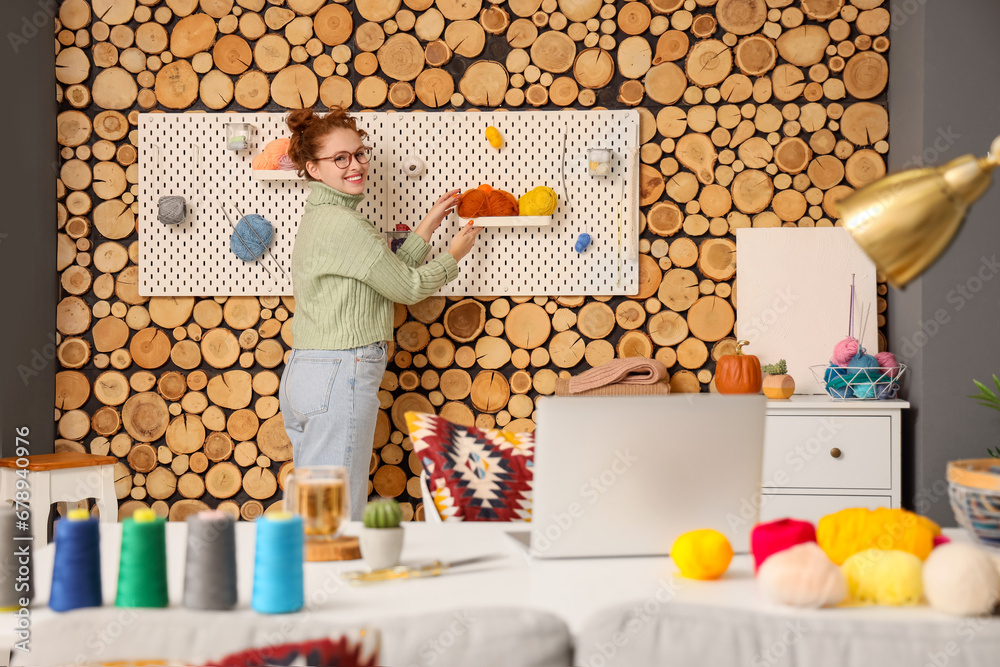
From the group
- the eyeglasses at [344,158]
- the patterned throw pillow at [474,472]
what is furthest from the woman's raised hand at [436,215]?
the patterned throw pillow at [474,472]

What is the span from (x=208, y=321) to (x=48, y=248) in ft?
2.10

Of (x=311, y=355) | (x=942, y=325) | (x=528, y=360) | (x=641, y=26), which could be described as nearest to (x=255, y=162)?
(x=311, y=355)

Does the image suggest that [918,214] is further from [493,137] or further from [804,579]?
[493,137]

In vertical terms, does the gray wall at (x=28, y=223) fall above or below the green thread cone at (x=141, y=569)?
above

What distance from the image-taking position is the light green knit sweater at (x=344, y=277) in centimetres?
267

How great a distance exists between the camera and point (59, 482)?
272 cm

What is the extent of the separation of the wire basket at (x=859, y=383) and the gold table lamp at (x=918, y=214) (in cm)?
205

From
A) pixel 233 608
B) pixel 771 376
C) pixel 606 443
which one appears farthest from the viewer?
pixel 771 376

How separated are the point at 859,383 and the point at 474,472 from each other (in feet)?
5.30

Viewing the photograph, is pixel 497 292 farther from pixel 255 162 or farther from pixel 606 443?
pixel 606 443

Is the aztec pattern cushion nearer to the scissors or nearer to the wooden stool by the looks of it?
the scissors

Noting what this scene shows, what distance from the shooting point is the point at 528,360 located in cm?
315

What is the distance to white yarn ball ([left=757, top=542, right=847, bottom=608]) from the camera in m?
1.00

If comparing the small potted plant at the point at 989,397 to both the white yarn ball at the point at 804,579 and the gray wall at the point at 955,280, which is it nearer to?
the gray wall at the point at 955,280
